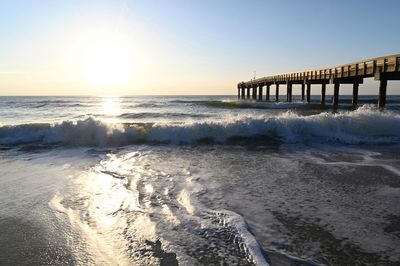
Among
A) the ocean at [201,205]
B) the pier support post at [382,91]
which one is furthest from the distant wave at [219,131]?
the pier support post at [382,91]

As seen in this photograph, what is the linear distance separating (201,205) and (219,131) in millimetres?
8627

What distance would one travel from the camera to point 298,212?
4.95 meters

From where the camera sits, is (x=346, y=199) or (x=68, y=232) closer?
(x=68, y=232)

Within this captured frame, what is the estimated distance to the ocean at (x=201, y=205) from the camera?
373 centimetres

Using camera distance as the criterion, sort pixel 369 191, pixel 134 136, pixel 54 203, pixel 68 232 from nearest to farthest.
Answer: pixel 68 232
pixel 54 203
pixel 369 191
pixel 134 136

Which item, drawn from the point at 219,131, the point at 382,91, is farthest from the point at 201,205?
the point at 382,91

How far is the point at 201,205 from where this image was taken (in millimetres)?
5285

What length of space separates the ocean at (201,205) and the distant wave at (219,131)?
1477 millimetres

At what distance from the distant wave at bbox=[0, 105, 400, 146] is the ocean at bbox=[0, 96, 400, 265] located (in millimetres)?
1477

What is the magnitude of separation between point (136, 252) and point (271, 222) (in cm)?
186

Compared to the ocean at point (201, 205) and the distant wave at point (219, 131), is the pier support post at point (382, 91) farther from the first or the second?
the ocean at point (201, 205)

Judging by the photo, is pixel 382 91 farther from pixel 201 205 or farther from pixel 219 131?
pixel 201 205

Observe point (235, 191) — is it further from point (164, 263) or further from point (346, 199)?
point (164, 263)

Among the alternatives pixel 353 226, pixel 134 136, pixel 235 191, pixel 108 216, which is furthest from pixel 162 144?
pixel 353 226
